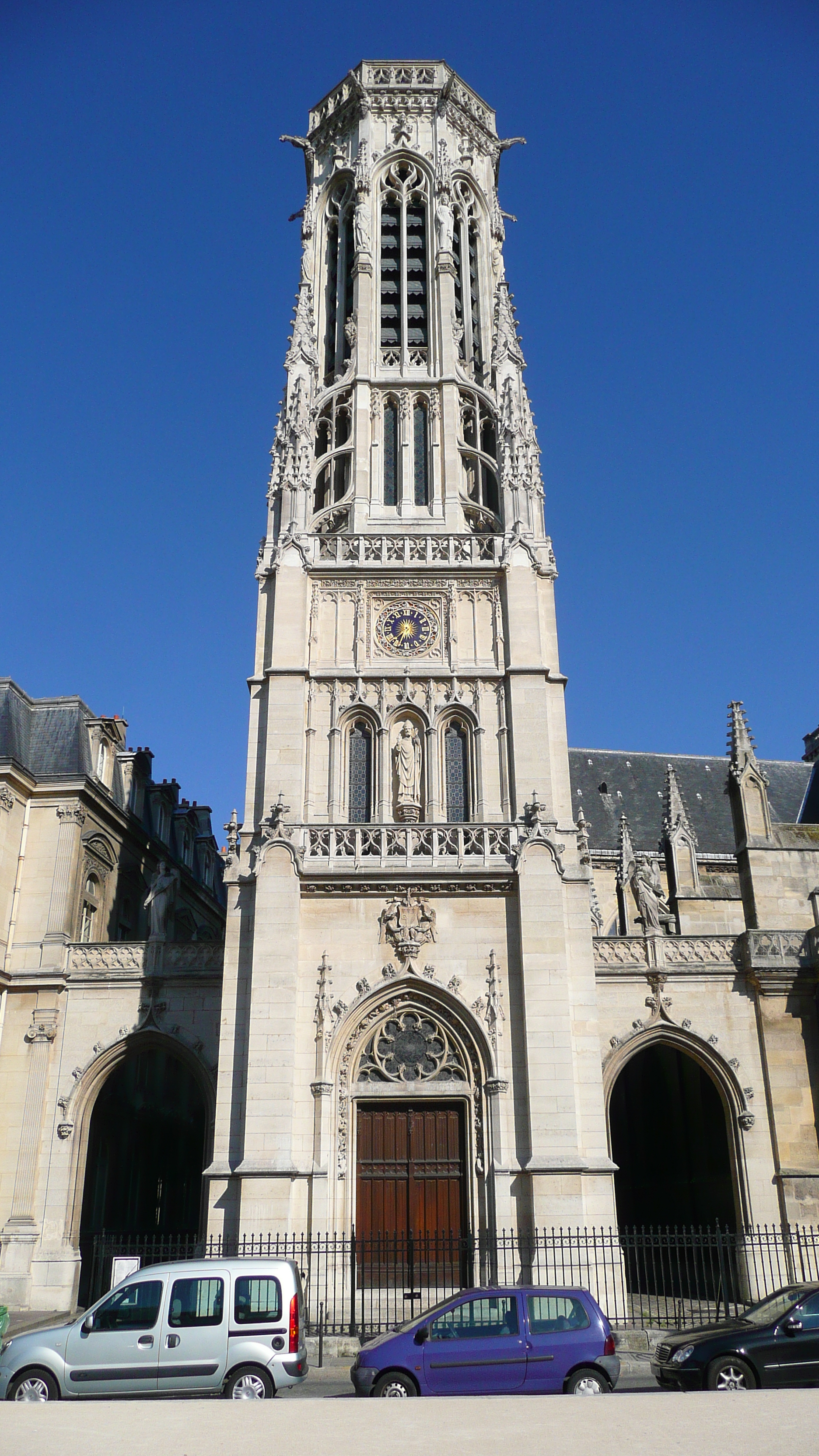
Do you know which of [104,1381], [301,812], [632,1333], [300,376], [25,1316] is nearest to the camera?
[104,1381]

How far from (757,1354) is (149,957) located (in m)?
16.2

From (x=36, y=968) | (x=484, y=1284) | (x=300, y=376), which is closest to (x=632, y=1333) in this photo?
(x=484, y=1284)

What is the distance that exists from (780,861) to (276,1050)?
1297cm

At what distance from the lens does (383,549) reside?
87.6 ft

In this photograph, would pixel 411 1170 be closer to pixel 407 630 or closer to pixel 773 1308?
pixel 773 1308

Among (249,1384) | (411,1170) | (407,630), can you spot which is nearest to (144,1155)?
(411,1170)

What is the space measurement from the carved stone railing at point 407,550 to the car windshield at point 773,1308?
56.4ft

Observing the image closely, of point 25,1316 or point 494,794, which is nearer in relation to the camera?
point 25,1316

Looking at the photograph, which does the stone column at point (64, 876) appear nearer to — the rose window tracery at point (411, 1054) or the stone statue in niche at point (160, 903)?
the stone statue in niche at point (160, 903)

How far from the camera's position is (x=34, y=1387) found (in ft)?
38.7

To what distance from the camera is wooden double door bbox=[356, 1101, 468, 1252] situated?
67.6 feet

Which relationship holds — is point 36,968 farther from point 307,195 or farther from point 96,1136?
point 307,195

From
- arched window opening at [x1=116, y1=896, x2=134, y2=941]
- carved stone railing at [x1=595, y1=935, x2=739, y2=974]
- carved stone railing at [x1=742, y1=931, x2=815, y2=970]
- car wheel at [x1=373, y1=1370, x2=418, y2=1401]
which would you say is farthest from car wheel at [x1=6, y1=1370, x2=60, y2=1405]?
arched window opening at [x1=116, y1=896, x2=134, y2=941]

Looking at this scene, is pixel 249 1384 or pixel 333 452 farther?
pixel 333 452
